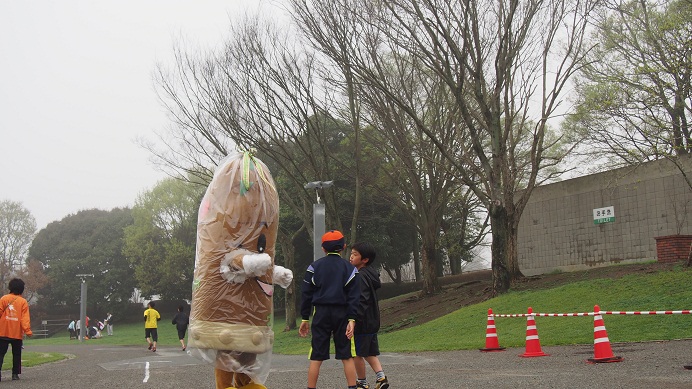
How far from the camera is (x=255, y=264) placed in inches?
225

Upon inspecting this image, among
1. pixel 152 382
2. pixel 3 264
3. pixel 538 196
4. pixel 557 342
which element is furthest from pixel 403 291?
pixel 3 264

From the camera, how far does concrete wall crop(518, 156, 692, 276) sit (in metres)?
23.2

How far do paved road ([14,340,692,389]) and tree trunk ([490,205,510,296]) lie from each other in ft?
26.9

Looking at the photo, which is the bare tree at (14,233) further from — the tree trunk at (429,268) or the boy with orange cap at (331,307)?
the boy with orange cap at (331,307)

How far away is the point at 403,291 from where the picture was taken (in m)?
43.7

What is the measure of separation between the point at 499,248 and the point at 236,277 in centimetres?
1776

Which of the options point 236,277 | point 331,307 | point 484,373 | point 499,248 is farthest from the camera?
point 499,248

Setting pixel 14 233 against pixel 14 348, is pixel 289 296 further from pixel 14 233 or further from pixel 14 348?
pixel 14 233

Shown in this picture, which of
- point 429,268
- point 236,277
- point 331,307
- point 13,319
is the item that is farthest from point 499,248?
point 236,277

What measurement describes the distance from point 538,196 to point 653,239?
5727mm

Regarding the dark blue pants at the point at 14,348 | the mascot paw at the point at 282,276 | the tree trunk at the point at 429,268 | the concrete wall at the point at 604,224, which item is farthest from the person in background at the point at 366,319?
the tree trunk at the point at 429,268

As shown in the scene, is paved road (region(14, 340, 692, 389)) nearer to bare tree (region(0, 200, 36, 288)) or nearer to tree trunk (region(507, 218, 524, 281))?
tree trunk (region(507, 218, 524, 281))

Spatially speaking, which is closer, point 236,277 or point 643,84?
point 236,277

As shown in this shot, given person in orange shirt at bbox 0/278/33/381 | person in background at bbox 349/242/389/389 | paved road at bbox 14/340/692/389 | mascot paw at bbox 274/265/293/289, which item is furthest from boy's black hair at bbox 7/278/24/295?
mascot paw at bbox 274/265/293/289
